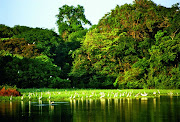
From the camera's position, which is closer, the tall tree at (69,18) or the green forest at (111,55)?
the green forest at (111,55)

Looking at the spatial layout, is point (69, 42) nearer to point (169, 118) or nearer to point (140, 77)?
point (140, 77)

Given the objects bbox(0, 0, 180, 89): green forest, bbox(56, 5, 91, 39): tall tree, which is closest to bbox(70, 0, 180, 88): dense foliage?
bbox(0, 0, 180, 89): green forest

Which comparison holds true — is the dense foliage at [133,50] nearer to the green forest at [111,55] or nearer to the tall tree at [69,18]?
the green forest at [111,55]

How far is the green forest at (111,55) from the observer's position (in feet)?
155

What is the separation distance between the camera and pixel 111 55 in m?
50.8

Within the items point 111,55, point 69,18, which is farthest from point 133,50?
point 69,18

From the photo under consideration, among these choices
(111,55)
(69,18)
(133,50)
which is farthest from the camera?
(69,18)

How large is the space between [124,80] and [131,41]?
511 centimetres

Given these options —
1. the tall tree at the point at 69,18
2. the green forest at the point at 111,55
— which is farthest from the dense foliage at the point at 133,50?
the tall tree at the point at 69,18

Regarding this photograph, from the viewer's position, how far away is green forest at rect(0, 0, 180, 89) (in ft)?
155

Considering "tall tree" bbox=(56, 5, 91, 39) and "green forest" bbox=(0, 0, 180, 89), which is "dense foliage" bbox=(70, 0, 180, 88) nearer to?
"green forest" bbox=(0, 0, 180, 89)

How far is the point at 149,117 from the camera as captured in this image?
17938mm

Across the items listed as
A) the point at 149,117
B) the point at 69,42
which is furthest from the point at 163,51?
the point at 149,117

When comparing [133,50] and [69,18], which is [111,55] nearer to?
[133,50]
